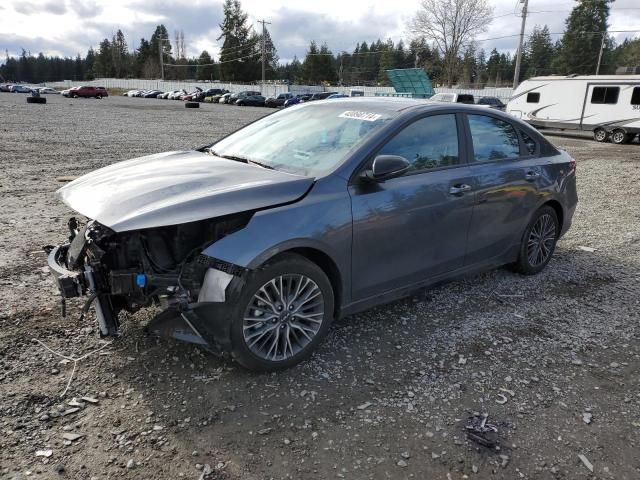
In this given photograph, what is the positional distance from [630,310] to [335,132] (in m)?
3.12

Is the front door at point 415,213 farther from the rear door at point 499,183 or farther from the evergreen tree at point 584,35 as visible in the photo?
the evergreen tree at point 584,35

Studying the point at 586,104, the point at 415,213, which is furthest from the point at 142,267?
the point at 586,104

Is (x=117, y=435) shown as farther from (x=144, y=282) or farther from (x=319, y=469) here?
(x=319, y=469)

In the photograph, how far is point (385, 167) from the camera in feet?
11.0

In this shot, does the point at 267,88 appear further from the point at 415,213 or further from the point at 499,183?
the point at 415,213

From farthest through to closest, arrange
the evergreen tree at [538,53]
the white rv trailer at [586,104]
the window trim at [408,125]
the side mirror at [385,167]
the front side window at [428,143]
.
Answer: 1. the evergreen tree at [538,53]
2. the white rv trailer at [586,104]
3. the front side window at [428,143]
4. the window trim at [408,125]
5. the side mirror at [385,167]

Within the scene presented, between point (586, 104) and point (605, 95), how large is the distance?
0.86m

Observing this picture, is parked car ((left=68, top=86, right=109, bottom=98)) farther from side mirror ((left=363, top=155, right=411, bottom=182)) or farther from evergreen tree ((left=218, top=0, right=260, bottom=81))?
side mirror ((left=363, top=155, right=411, bottom=182))

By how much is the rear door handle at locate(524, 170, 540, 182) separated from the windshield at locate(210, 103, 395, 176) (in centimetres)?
169

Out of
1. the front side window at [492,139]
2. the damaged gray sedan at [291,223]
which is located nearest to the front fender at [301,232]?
the damaged gray sedan at [291,223]

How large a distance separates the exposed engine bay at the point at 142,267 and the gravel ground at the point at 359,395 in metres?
0.51

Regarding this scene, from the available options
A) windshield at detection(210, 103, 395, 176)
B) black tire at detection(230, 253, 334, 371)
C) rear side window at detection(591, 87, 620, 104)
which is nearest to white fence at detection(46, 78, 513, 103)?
rear side window at detection(591, 87, 620, 104)

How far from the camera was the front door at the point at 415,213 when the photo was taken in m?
3.51

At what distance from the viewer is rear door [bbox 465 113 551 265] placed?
4.31 metres
